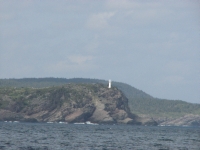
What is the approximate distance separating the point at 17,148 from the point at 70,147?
8.79 metres

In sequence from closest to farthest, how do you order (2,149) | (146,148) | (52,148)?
1. (2,149)
2. (52,148)
3. (146,148)

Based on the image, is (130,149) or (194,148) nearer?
(130,149)

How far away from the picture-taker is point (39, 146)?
A: 74.5m

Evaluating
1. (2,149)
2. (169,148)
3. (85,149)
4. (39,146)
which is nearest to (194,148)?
(169,148)

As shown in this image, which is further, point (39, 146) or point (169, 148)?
point (169, 148)

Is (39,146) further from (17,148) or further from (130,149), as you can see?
(130,149)

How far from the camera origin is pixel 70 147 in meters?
75.3

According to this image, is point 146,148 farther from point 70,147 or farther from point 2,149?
point 2,149

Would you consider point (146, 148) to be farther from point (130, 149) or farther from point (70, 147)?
point (70, 147)

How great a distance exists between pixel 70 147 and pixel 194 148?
20.5 meters

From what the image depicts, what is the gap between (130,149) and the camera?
75750mm

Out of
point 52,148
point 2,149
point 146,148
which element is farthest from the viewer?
point 146,148

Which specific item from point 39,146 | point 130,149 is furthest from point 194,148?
point 39,146

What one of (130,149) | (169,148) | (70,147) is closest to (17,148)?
(70,147)
